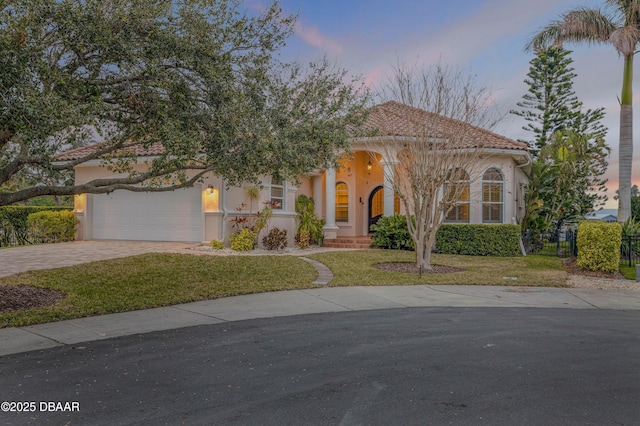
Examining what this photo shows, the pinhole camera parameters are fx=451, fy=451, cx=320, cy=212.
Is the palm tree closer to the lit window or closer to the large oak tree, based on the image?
the large oak tree

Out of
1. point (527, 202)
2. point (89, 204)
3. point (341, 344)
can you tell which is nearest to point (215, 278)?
point (341, 344)

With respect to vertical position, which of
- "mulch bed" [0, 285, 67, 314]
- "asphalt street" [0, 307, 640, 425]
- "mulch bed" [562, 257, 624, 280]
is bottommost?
"mulch bed" [562, 257, 624, 280]

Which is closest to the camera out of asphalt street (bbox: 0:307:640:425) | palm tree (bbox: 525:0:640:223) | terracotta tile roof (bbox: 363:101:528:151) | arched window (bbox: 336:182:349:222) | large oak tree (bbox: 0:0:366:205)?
asphalt street (bbox: 0:307:640:425)

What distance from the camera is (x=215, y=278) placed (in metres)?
9.91

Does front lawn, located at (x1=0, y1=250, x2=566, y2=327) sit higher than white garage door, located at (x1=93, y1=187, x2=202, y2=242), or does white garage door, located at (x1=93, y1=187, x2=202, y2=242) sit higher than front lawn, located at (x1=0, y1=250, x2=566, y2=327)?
white garage door, located at (x1=93, y1=187, x2=202, y2=242)

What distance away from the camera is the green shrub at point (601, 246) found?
11398mm

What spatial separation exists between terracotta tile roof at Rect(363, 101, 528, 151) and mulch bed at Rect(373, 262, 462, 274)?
3.54 meters

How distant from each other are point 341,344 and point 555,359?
2.31m

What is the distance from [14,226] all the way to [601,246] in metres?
20.0

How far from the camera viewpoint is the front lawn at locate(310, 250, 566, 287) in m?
10.2

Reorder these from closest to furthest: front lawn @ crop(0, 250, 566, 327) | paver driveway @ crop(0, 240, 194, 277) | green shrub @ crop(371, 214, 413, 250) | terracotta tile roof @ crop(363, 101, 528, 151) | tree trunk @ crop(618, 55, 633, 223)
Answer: front lawn @ crop(0, 250, 566, 327)
paver driveway @ crop(0, 240, 194, 277)
terracotta tile roof @ crop(363, 101, 528, 151)
tree trunk @ crop(618, 55, 633, 223)
green shrub @ crop(371, 214, 413, 250)

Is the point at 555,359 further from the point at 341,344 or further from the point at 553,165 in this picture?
the point at 553,165

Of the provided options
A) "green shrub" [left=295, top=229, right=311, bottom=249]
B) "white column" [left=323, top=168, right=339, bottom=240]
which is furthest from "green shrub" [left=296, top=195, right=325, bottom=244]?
"white column" [left=323, top=168, right=339, bottom=240]

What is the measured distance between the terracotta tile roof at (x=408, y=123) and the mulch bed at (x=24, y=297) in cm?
659
